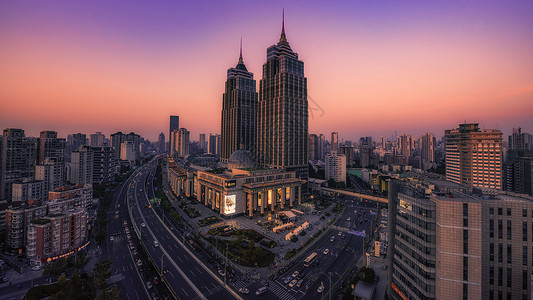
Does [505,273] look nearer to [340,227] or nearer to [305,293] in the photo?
[305,293]

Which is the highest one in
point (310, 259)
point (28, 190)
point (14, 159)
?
point (14, 159)

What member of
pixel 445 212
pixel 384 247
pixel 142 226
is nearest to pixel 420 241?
pixel 445 212

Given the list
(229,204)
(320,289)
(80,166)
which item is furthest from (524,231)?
(80,166)

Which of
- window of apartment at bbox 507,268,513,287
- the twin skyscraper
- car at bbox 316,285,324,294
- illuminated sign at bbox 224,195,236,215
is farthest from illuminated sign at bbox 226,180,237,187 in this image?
window of apartment at bbox 507,268,513,287

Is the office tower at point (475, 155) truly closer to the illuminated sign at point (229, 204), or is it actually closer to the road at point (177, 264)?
the illuminated sign at point (229, 204)

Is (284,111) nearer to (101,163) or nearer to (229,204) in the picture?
(229,204)
